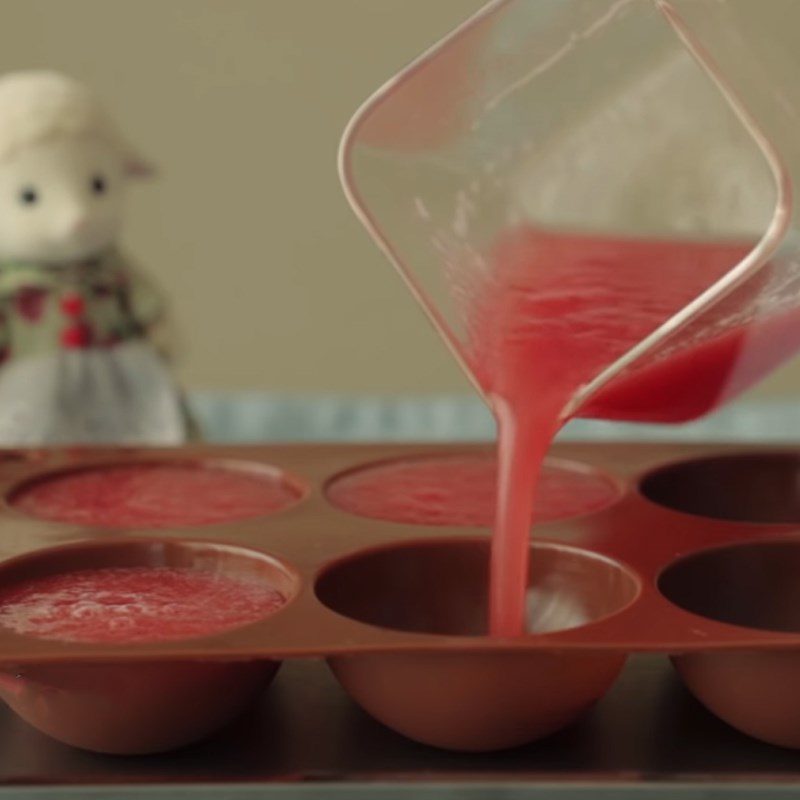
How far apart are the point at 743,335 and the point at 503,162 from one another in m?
0.20

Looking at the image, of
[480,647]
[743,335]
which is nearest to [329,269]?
[743,335]

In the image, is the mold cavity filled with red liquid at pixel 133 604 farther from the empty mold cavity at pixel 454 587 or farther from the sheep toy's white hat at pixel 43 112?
the sheep toy's white hat at pixel 43 112

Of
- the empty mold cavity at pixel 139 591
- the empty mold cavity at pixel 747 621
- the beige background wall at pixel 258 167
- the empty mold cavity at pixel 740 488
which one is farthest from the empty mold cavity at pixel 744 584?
the beige background wall at pixel 258 167

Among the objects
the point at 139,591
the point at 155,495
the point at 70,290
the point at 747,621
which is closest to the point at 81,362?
the point at 70,290

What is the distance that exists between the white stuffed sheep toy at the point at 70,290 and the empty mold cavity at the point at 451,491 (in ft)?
1.55

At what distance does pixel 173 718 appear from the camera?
0.88m

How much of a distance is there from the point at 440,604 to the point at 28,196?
0.75 m

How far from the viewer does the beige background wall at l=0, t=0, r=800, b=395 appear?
2361 millimetres

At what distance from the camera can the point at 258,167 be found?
8.02ft

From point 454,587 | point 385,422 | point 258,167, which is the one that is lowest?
point 385,422

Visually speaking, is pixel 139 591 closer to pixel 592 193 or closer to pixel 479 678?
pixel 479 678

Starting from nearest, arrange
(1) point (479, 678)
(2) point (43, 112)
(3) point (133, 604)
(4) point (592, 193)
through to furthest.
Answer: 1. (1) point (479, 678)
2. (3) point (133, 604)
3. (4) point (592, 193)
4. (2) point (43, 112)

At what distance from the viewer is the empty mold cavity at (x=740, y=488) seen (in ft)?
3.89

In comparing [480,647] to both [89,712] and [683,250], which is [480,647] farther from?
[683,250]
